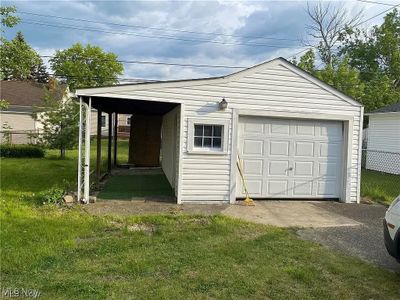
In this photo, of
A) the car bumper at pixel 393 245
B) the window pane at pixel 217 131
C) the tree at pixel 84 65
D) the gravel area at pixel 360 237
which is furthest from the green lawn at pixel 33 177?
the tree at pixel 84 65

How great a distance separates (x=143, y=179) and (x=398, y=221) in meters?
9.16

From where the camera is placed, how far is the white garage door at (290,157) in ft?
29.9

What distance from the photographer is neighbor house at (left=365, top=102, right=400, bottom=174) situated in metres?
16.6

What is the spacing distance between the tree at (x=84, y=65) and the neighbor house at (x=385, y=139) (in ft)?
111

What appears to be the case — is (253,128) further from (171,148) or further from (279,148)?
(171,148)

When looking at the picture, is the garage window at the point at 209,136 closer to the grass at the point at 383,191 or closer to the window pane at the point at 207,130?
the window pane at the point at 207,130

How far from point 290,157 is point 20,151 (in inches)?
565

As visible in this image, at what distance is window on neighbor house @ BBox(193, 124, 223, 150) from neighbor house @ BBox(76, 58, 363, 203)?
0.08 feet

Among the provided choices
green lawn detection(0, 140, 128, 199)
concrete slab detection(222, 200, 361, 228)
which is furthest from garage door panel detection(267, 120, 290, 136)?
green lawn detection(0, 140, 128, 199)

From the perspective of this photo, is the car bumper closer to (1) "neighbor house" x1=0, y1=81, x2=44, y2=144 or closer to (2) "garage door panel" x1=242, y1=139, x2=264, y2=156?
(2) "garage door panel" x1=242, y1=139, x2=264, y2=156

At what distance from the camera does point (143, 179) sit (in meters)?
12.5

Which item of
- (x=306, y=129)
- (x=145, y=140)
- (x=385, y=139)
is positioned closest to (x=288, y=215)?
(x=306, y=129)

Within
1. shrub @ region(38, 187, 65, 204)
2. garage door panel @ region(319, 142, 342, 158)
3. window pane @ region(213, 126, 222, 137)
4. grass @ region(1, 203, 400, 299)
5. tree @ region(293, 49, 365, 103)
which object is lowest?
grass @ region(1, 203, 400, 299)

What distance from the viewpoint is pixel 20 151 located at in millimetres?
18438
